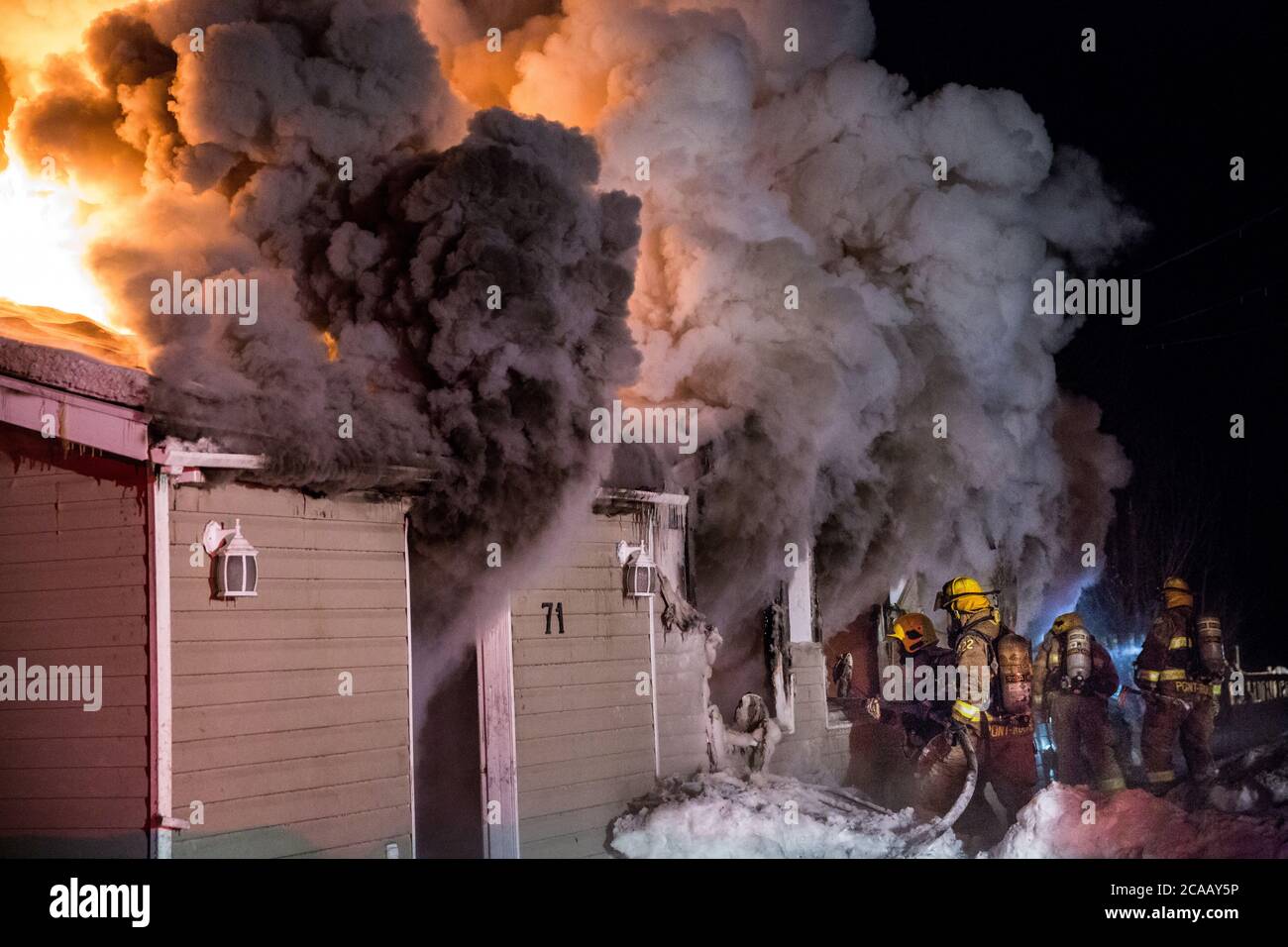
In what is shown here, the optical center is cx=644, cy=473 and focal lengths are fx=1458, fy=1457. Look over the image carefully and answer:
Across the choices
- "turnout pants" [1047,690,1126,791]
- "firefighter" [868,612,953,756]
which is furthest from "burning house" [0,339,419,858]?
"turnout pants" [1047,690,1126,791]

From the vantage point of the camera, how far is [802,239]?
2033 centimetres

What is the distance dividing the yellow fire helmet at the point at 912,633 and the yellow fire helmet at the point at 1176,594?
3.17 m

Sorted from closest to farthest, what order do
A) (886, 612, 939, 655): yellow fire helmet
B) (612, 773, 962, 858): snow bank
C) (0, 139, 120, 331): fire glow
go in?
(612, 773, 962, 858): snow bank → (0, 139, 120, 331): fire glow → (886, 612, 939, 655): yellow fire helmet

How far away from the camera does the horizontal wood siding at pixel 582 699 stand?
13.2m

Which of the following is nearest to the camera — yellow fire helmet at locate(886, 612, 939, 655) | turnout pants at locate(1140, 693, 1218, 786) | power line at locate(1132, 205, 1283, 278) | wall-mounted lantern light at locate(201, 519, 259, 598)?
wall-mounted lantern light at locate(201, 519, 259, 598)

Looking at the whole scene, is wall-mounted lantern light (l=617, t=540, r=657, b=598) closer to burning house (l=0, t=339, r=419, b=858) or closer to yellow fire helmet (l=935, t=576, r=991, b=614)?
burning house (l=0, t=339, r=419, b=858)

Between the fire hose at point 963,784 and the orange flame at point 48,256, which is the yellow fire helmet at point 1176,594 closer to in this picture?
the fire hose at point 963,784

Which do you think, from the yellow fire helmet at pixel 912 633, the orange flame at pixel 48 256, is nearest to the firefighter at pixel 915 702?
the yellow fire helmet at pixel 912 633

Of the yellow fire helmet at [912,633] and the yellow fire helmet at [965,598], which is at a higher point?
the yellow fire helmet at [965,598]

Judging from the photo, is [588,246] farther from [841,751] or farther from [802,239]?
[841,751]

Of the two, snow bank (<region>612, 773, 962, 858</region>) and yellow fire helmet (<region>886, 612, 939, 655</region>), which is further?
yellow fire helmet (<region>886, 612, 939, 655</region>)

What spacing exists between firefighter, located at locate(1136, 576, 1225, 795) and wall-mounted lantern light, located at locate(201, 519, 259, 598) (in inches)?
432

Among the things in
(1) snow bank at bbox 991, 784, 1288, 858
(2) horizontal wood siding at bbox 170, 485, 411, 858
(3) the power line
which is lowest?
(1) snow bank at bbox 991, 784, 1288, 858

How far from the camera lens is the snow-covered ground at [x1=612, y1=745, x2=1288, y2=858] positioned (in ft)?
45.6
